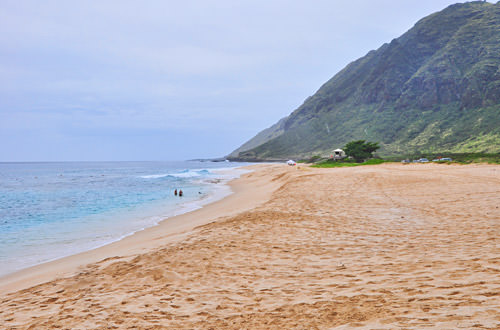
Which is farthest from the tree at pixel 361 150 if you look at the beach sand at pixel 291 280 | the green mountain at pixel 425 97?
the beach sand at pixel 291 280

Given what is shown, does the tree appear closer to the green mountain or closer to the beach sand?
the green mountain

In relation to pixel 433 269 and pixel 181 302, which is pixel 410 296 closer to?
pixel 433 269

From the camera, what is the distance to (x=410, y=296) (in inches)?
168

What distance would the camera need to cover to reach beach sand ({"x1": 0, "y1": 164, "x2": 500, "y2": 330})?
13.3ft

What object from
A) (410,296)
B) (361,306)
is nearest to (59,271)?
(361,306)

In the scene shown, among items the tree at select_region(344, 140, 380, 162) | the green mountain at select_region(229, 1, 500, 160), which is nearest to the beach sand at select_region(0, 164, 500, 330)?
the tree at select_region(344, 140, 380, 162)

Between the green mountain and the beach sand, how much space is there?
83.9 metres

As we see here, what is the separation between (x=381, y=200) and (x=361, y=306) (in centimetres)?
1245

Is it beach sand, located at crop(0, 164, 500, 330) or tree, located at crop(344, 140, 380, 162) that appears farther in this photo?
tree, located at crop(344, 140, 380, 162)

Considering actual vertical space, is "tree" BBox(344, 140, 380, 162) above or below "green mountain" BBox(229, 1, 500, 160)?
below

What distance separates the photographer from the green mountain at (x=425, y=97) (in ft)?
328

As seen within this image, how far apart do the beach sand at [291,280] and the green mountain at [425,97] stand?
83.9 metres

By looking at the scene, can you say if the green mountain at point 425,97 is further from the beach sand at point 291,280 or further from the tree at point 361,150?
the beach sand at point 291,280

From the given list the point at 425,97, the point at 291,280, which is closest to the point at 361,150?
the point at 291,280
